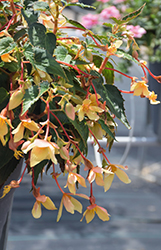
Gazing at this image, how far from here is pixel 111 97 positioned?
1.01ft

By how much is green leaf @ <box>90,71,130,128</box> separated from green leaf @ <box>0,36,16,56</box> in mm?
83

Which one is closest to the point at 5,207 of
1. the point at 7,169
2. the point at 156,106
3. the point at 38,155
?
the point at 7,169

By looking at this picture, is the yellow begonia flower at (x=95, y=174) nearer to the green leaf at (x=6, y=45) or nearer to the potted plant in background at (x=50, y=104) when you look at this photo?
the potted plant in background at (x=50, y=104)

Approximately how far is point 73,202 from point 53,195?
1.35m

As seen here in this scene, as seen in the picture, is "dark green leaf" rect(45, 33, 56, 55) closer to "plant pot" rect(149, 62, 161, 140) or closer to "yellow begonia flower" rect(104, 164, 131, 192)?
"yellow begonia flower" rect(104, 164, 131, 192)

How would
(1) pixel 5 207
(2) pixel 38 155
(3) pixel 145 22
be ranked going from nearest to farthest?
(2) pixel 38 155 → (1) pixel 5 207 → (3) pixel 145 22

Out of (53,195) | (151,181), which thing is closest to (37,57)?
(53,195)

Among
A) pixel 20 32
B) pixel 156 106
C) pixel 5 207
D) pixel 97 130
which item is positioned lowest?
pixel 156 106

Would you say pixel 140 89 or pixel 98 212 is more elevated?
pixel 140 89

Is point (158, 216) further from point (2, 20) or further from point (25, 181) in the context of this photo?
point (2, 20)

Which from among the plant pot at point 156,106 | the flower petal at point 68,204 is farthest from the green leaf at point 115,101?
the plant pot at point 156,106

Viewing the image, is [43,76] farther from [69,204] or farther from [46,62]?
[69,204]

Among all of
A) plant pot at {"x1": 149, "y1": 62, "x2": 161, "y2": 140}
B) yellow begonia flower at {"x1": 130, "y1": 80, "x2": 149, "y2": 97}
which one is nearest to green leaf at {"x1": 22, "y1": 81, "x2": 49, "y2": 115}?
yellow begonia flower at {"x1": 130, "y1": 80, "x2": 149, "y2": 97}

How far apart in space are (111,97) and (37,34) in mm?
106
